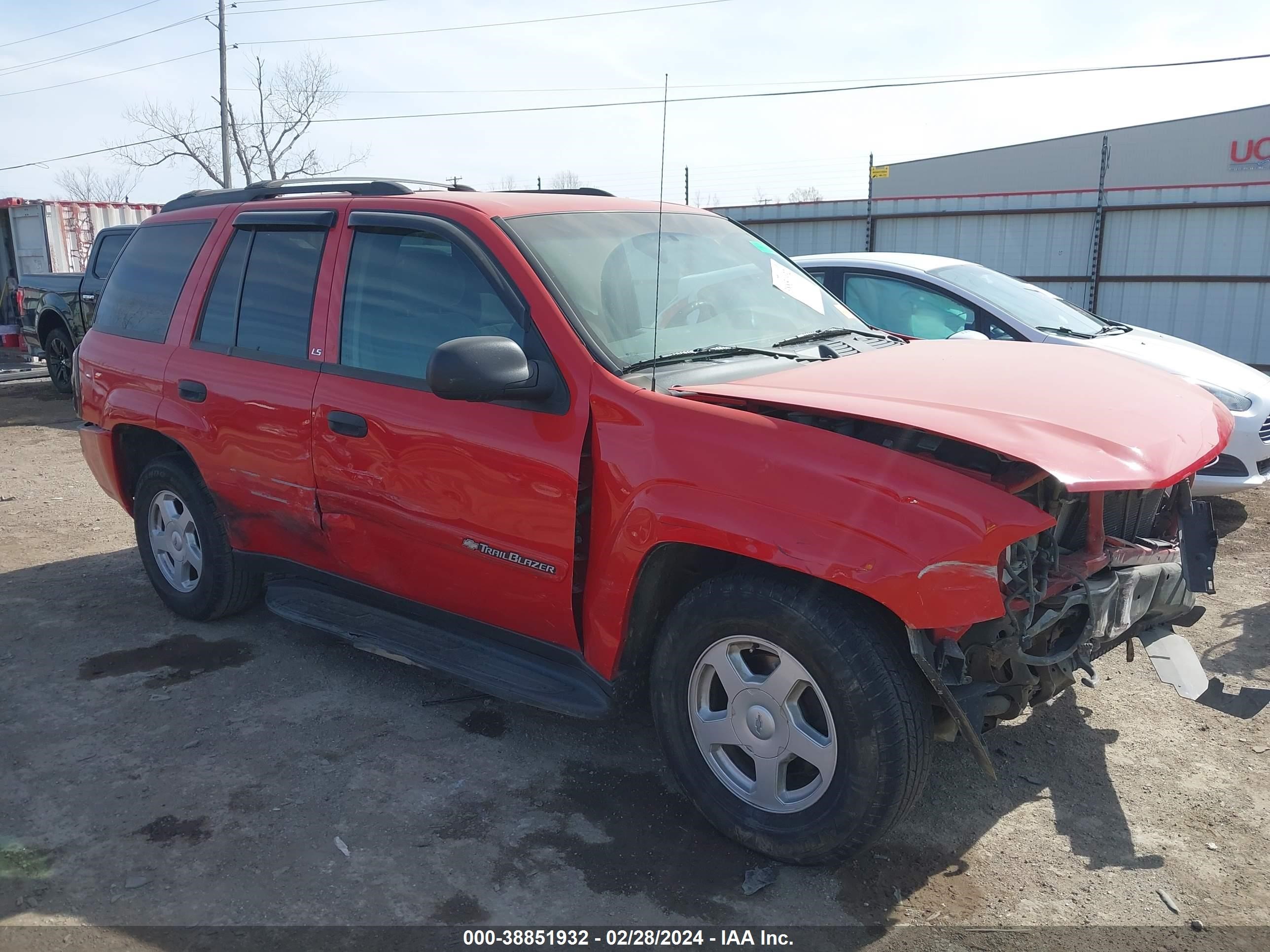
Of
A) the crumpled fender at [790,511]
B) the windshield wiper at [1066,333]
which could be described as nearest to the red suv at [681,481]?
the crumpled fender at [790,511]

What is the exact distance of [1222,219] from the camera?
37.6ft

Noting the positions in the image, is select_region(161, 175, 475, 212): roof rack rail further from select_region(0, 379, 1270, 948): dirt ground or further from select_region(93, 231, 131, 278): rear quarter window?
select_region(93, 231, 131, 278): rear quarter window

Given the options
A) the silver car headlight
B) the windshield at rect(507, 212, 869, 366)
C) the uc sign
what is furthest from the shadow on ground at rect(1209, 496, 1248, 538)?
the uc sign

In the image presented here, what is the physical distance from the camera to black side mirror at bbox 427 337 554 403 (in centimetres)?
304

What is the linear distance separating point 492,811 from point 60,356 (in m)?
13.0

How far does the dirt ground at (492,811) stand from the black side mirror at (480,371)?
1.39 m

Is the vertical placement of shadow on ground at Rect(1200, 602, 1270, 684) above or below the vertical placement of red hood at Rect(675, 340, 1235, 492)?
below

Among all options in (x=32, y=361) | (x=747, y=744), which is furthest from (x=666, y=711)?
(x=32, y=361)

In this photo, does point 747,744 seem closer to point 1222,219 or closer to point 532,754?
point 532,754

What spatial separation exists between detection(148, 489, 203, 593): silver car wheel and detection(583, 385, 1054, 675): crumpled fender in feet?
8.33

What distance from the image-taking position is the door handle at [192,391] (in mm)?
4480

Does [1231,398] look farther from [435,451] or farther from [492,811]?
[492,811]

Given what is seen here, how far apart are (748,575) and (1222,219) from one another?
11.1 meters

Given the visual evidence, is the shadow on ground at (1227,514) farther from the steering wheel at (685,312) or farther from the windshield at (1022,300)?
the steering wheel at (685,312)
